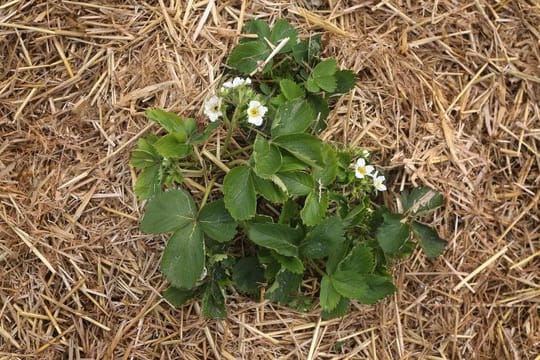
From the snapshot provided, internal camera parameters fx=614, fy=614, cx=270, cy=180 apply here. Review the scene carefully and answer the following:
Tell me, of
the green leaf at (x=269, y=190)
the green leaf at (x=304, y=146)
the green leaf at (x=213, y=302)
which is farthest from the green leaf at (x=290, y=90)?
the green leaf at (x=213, y=302)

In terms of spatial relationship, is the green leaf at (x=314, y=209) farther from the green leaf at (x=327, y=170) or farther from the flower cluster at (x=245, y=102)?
the flower cluster at (x=245, y=102)

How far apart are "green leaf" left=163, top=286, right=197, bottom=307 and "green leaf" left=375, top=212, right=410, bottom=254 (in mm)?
639

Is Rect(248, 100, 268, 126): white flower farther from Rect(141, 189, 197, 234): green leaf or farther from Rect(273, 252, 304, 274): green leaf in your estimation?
Rect(273, 252, 304, 274): green leaf

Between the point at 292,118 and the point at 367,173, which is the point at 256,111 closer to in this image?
the point at 292,118

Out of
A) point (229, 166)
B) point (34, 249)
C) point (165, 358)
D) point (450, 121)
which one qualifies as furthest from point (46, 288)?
point (450, 121)

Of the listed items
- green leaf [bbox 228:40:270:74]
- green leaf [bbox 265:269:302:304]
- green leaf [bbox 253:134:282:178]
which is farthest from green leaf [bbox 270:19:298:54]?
green leaf [bbox 265:269:302:304]

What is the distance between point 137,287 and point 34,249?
0.37 meters

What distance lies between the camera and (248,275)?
1980mm

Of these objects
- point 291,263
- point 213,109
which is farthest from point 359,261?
point 213,109

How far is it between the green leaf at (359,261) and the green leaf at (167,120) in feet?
2.09

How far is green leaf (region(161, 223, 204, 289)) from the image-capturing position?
6.02 feet

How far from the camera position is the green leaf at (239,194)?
1.81 meters

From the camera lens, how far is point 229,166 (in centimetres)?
201

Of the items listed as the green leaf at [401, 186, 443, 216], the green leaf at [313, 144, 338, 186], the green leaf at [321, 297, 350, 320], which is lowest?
the green leaf at [321, 297, 350, 320]
